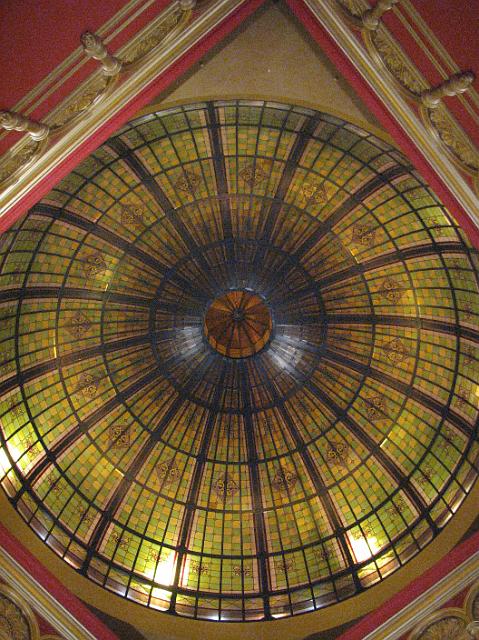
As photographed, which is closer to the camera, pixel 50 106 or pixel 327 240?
pixel 50 106

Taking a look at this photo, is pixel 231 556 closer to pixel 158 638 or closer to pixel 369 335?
pixel 158 638

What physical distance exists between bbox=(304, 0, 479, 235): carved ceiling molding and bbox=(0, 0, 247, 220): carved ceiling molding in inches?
83.3

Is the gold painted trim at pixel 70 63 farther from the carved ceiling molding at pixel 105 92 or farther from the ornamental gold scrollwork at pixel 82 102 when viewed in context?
the ornamental gold scrollwork at pixel 82 102

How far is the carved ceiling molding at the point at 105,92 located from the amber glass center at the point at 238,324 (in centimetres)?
1033

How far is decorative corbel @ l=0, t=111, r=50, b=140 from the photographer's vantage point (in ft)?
30.9

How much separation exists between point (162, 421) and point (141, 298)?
458cm

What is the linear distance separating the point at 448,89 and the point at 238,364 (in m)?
13.4

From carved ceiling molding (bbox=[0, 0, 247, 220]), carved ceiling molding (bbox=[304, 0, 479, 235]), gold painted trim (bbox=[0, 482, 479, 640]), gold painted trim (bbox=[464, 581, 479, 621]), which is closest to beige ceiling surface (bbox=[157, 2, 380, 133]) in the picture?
carved ceiling molding (bbox=[304, 0, 479, 235])

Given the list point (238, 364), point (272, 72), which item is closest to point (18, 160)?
point (272, 72)

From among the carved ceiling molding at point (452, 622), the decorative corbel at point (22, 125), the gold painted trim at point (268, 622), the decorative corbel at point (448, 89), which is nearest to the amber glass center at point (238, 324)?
the gold painted trim at point (268, 622)

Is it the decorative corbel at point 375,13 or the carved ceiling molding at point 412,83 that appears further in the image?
the carved ceiling molding at point 412,83

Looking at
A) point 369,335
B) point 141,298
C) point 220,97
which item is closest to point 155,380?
point 141,298

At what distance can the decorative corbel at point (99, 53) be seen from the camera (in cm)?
964

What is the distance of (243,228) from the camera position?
19922mm
